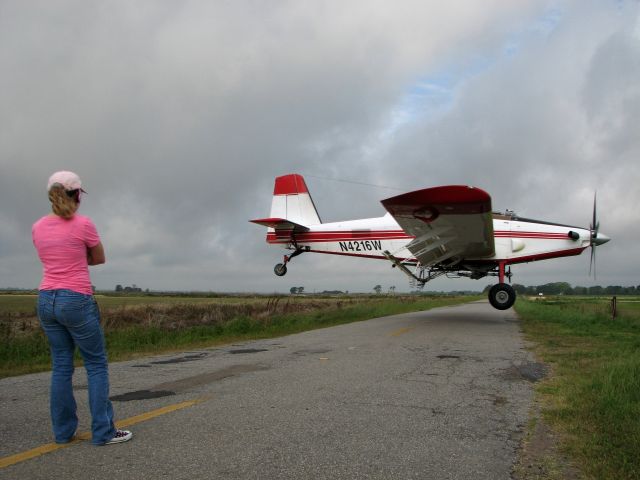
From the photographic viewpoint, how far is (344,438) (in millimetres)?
3584

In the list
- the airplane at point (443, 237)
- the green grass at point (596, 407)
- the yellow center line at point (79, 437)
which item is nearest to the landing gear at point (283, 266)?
the airplane at point (443, 237)

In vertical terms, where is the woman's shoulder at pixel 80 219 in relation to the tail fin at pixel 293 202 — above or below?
below

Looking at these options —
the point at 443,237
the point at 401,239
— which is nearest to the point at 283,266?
the point at 401,239

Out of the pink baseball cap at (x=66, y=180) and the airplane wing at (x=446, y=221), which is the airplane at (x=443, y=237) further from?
the pink baseball cap at (x=66, y=180)

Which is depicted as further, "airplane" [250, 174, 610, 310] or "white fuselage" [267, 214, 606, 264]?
"white fuselage" [267, 214, 606, 264]

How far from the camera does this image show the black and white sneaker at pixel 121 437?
11.2 ft

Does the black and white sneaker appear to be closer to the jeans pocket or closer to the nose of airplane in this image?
the jeans pocket

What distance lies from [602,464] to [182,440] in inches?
111

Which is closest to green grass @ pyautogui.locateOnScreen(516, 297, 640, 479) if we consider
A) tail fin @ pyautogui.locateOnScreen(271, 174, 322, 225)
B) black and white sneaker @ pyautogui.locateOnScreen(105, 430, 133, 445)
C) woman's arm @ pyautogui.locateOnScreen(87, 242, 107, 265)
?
black and white sneaker @ pyautogui.locateOnScreen(105, 430, 133, 445)

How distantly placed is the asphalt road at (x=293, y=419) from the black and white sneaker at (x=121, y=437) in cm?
4

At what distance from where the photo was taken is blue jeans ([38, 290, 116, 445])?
3406 millimetres

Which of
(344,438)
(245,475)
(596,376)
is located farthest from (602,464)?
(596,376)

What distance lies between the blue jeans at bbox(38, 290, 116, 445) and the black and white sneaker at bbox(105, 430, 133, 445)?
0.09ft

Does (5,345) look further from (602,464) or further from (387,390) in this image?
(602,464)
